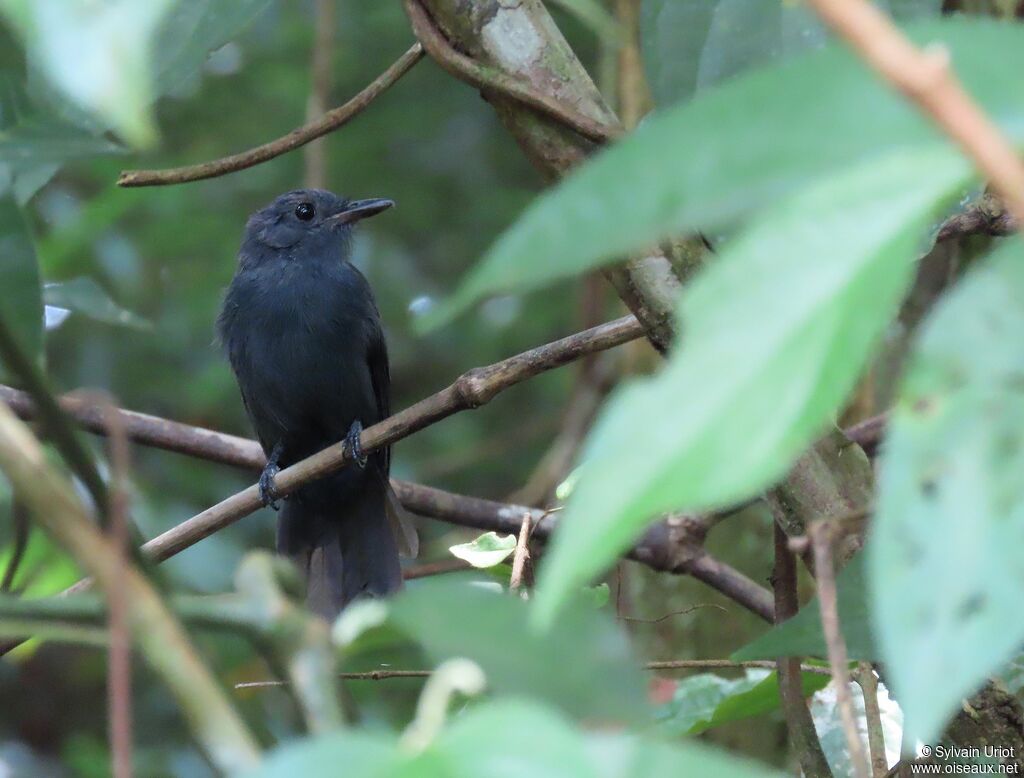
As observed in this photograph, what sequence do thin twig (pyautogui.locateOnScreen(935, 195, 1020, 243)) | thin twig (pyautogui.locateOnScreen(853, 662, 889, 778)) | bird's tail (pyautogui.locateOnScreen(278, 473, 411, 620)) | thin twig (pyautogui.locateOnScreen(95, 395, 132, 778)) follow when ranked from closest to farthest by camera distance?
thin twig (pyautogui.locateOnScreen(95, 395, 132, 778)) → thin twig (pyautogui.locateOnScreen(853, 662, 889, 778)) → thin twig (pyautogui.locateOnScreen(935, 195, 1020, 243)) → bird's tail (pyautogui.locateOnScreen(278, 473, 411, 620))

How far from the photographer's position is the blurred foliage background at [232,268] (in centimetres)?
614

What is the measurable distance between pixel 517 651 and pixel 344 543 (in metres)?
4.04

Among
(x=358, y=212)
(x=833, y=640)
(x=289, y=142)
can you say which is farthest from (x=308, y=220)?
(x=833, y=640)

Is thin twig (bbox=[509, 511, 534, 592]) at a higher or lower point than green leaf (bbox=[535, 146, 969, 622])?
lower

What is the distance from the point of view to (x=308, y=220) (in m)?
5.43

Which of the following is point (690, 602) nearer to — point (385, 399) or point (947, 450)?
point (385, 399)

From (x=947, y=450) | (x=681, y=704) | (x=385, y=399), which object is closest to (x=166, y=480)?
(x=385, y=399)

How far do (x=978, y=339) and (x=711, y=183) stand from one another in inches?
6.6

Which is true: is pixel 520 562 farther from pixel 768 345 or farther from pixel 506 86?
pixel 768 345

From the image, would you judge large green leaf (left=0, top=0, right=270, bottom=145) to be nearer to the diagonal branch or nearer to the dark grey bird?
the diagonal branch

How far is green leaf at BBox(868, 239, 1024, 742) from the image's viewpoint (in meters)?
0.64

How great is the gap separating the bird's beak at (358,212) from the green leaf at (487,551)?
318 cm

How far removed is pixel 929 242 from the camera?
5.61 feet

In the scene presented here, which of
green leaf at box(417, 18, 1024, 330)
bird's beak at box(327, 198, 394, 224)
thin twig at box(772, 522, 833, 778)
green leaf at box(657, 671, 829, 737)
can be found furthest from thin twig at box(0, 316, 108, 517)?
bird's beak at box(327, 198, 394, 224)
